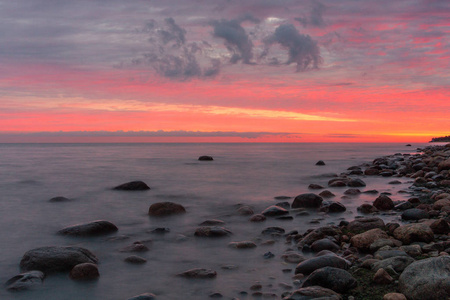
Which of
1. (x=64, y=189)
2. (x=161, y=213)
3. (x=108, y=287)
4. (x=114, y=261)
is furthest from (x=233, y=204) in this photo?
(x=64, y=189)

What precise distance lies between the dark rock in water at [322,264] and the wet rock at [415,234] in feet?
6.35

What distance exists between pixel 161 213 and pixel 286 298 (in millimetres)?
7400

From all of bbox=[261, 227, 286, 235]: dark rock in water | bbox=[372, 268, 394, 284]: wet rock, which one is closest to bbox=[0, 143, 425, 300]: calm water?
bbox=[261, 227, 286, 235]: dark rock in water

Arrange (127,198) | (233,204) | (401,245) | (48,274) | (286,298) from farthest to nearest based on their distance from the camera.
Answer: (127,198), (233,204), (401,245), (48,274), (286,298)

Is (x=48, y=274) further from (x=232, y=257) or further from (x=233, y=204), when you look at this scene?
(x=233, y=204)

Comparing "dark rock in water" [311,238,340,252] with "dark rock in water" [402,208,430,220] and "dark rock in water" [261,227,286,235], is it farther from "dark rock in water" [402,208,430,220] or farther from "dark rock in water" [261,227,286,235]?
"dark rock in water" [402,208,430,220]

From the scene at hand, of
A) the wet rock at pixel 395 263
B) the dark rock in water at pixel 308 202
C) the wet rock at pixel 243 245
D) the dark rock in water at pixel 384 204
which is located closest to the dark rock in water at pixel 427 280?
the wet rock at pixel 395 263

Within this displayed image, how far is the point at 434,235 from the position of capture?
297 inches

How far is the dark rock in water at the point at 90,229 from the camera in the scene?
30.3 ft

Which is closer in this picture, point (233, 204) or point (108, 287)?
point (108, 287)

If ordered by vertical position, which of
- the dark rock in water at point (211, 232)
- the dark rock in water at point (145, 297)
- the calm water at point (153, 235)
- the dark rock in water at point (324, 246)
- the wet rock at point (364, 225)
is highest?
the wet rock at point (364, 225)

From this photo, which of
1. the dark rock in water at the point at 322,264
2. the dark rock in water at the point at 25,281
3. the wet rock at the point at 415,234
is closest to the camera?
the dark rock in water at the point at 25,281

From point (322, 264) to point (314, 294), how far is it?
3.89 feet

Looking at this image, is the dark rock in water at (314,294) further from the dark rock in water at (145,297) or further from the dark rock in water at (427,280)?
the dark rock in water at (145,297)
